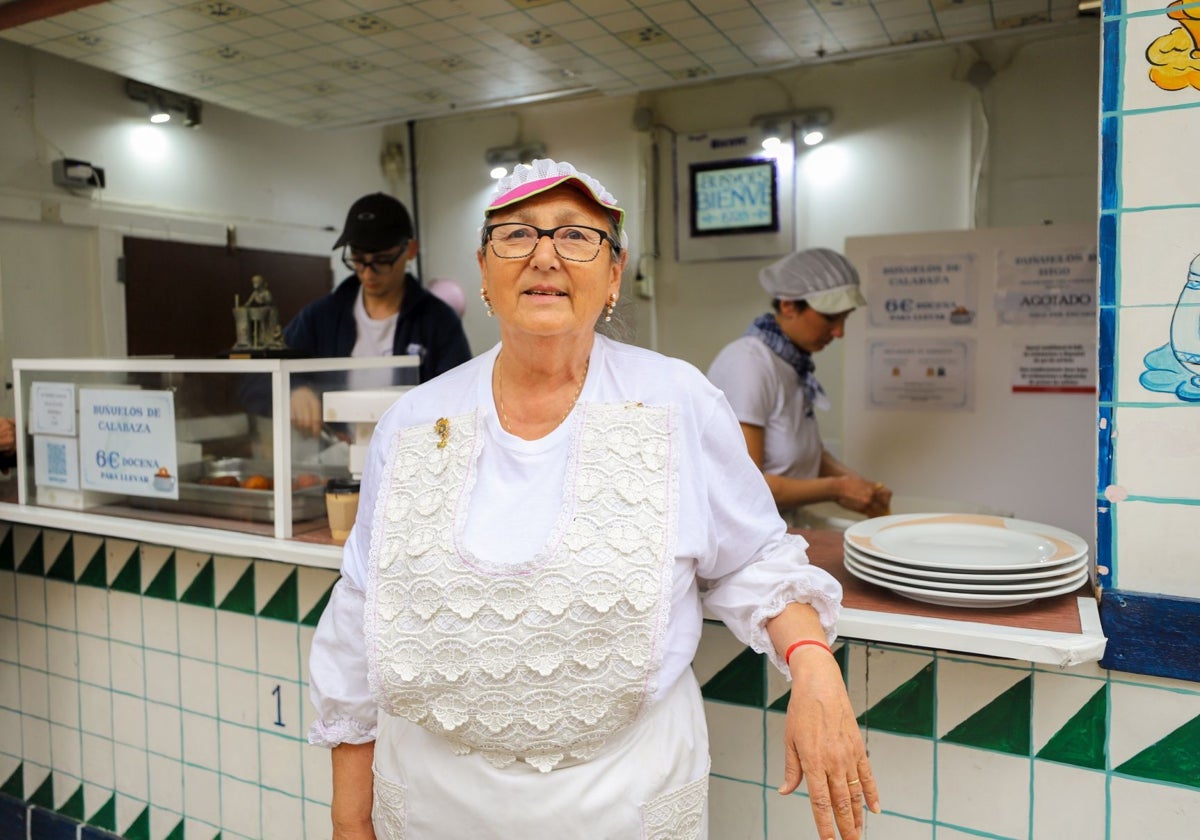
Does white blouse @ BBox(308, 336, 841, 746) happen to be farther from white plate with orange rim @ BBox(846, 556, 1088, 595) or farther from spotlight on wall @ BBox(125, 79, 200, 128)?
spotlight on wall @ BBox(125, 79, 200, 128)

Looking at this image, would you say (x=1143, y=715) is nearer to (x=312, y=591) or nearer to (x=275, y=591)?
(x=312, y=591)

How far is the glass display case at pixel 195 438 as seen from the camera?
2.15 metres

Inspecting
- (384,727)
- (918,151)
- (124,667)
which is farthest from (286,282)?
(384,727)

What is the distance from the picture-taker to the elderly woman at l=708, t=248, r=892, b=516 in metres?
2.81

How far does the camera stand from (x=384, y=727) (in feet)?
4.87

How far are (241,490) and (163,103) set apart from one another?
10.6ft

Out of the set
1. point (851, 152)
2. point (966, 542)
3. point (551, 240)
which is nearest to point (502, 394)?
point (551, 240)

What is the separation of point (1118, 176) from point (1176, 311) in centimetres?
22

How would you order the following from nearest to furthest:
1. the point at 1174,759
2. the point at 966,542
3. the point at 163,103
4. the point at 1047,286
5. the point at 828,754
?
the point at 828,754, the point at 1174,759, the point at 966,542, the point at 1047,286, the point at 163,103

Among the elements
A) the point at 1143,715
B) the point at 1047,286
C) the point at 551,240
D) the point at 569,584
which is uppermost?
the point at 1047,286

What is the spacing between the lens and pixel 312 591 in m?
2.21

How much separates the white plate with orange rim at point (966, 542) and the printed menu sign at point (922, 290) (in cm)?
195

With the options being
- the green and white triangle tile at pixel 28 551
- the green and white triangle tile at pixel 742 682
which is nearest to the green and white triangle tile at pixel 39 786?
→ the green and white triangle tile at pixel 28 551

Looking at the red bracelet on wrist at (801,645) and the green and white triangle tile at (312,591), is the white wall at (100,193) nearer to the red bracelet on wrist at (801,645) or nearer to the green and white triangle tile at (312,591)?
the green and white triangle tile at (312,591)
